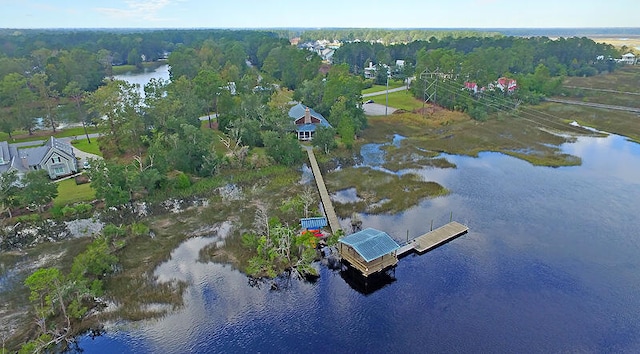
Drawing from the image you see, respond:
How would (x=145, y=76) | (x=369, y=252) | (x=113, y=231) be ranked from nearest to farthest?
(x=369, y=252)
(x=113, y=231)
(x=145, y=76)

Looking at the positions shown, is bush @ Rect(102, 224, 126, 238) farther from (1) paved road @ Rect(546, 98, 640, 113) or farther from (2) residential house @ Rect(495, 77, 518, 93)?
(1) paved road @ Rect(546, 98, 640, 113)

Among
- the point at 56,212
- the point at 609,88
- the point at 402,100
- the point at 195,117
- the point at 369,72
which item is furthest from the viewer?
the point at 369,72

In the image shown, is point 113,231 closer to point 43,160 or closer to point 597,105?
point 43,160

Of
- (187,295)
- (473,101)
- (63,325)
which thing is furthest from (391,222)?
(473,101)

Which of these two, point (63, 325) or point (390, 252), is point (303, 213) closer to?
point (390, 252)

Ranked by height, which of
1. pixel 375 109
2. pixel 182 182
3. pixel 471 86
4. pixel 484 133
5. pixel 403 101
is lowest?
pixel 182 182

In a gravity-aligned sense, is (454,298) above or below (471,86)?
below

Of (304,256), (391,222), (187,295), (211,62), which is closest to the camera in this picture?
(187,295)

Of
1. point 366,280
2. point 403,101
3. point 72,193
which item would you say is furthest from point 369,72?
point 366,280
